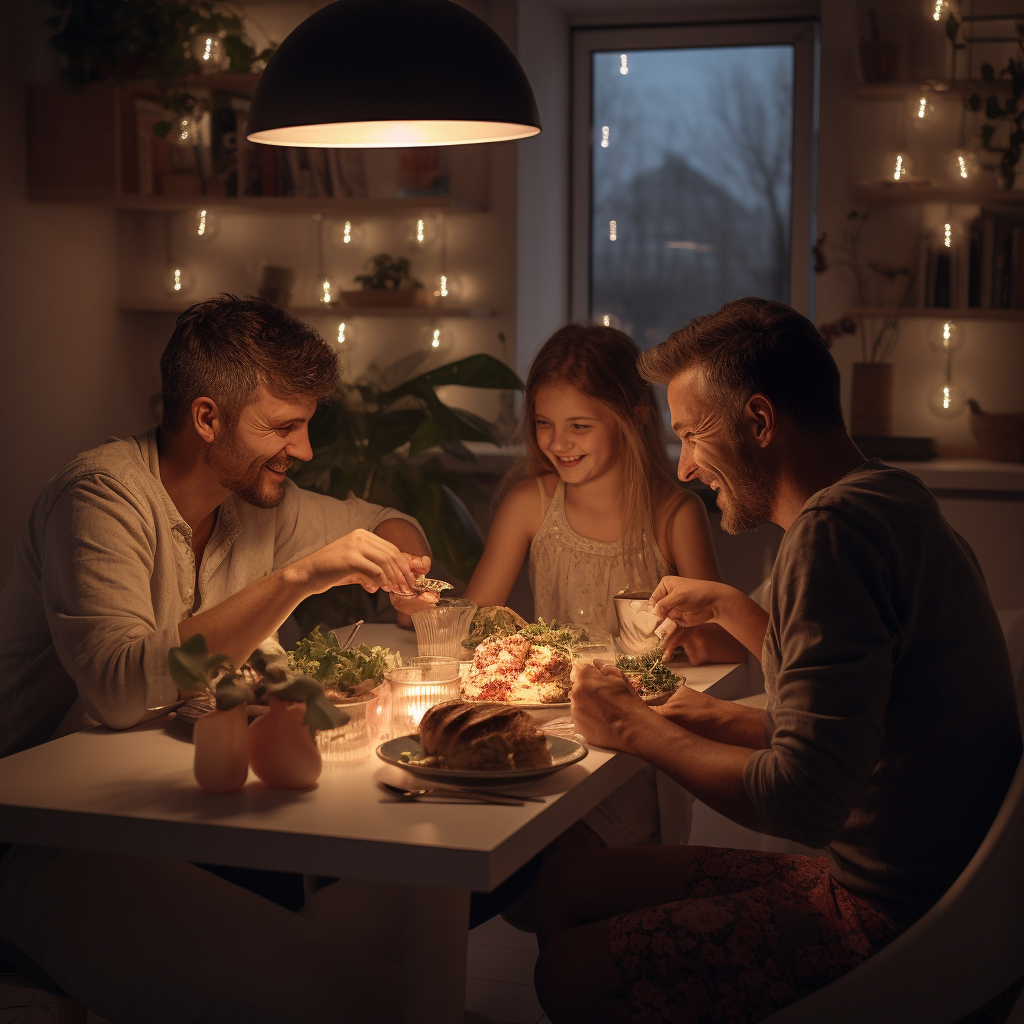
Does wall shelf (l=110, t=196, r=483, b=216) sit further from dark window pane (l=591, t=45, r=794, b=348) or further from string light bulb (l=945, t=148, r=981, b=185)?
string light bulb (l=945, t=148, r=981, b=185)

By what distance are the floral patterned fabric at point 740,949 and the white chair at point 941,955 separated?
0.12 feet

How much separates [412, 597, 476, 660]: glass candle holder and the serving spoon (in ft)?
1.90

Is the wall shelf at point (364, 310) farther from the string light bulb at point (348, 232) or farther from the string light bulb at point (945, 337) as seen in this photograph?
the string light bulb at point (945, 337)

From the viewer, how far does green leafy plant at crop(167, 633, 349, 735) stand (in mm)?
1300

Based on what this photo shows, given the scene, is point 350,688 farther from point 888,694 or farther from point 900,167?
point 900,167

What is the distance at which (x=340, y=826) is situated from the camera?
124cm

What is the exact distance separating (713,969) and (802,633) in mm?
394

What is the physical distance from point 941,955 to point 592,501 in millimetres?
1397

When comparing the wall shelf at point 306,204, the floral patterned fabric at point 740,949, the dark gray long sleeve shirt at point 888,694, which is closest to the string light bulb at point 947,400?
the wall shelf at point 306,204

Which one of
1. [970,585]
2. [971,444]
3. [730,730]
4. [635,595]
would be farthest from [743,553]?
[970,585]

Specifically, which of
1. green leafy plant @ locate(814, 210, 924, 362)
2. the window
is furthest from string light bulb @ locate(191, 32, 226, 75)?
green leafy plant @ locate(814, 210, 924, 362)

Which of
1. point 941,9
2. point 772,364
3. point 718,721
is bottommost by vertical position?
point 718,721

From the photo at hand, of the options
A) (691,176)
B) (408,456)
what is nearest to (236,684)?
(408,456)

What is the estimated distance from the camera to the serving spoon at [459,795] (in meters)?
1.32
